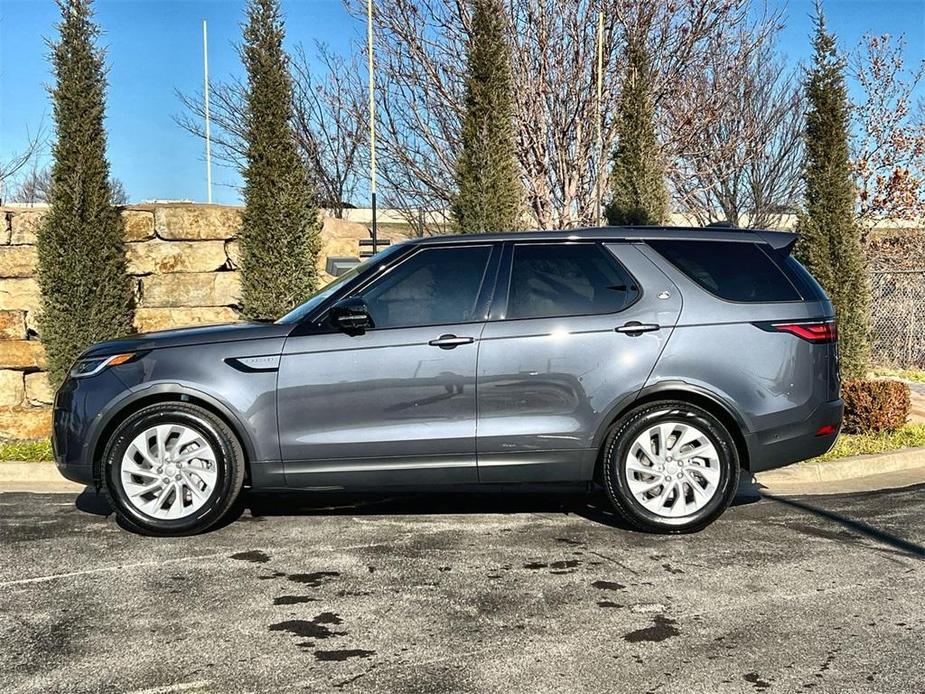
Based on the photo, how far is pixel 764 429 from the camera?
552 centimetres

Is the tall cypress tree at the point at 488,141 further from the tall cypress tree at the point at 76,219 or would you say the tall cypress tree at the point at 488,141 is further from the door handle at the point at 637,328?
the door handle at the point at 637,328

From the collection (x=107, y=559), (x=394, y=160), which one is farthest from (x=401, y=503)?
(x=394, y=160)

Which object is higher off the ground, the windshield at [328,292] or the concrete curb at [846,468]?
the windshield at [328,292]

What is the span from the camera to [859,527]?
573 centimetres

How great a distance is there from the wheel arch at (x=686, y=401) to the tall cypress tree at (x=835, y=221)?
4.86 meters

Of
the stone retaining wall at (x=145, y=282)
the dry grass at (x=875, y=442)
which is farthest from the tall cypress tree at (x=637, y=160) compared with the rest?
the stone retaining wall at (x=145, y=282)

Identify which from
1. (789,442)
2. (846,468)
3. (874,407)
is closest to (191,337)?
(789,442)

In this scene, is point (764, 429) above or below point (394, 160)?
below

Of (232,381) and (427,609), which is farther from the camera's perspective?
(232,381)

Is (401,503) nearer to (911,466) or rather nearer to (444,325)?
(444,325)

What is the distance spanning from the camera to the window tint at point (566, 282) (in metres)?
5.57

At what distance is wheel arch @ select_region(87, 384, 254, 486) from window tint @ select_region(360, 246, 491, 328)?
1.05 meters

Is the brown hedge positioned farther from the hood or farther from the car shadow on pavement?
the hood

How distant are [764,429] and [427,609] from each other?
8.17 feet
